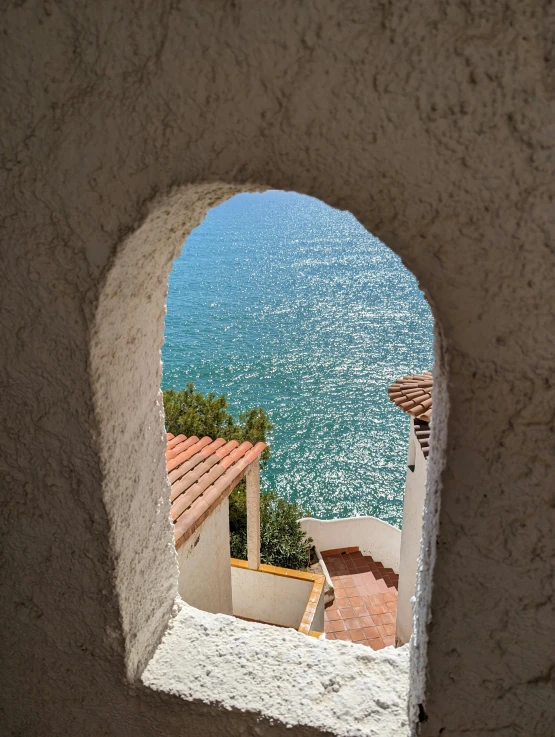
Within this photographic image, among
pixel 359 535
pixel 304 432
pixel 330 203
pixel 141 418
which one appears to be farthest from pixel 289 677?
pixel 304 432

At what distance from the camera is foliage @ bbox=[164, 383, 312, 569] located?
8234mm

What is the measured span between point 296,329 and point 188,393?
16.8 m

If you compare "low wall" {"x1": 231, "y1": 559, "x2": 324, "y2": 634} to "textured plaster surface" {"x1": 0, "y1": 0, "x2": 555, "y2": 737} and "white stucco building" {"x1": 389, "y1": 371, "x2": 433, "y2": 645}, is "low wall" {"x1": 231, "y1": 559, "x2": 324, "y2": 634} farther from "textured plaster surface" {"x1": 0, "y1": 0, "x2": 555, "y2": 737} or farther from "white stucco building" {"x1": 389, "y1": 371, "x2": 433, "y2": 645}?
"textured plaster surface" {"x1": 0, "y1": 0, "x2": 555, "y2": 737}

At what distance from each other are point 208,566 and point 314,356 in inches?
747

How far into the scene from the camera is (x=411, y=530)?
17.2ft

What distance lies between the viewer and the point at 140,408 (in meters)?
1.61

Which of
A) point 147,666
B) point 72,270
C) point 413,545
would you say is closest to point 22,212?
point 72,270

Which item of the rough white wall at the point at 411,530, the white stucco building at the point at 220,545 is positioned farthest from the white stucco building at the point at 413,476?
the white stucco building at the point at 220,545

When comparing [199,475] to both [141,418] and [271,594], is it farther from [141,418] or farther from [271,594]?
[271,594]

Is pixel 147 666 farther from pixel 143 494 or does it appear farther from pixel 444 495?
pixel 444 495

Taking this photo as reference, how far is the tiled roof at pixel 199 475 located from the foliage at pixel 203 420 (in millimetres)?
4570

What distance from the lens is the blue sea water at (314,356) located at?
1540cm

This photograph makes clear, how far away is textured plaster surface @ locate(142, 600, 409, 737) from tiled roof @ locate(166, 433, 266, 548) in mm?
1463

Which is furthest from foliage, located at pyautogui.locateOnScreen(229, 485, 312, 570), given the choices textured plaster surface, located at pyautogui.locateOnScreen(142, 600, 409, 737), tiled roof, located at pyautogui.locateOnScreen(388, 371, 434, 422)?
textured plaster surface, located at pyautogui.locateOnScreen(142, 600, 409, 737)
